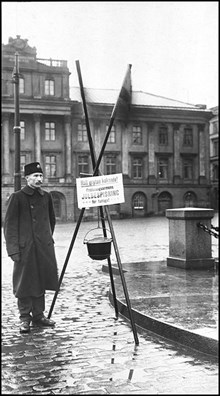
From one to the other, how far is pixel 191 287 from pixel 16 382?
3.50 metres

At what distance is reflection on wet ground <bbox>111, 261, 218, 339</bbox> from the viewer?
4.82m

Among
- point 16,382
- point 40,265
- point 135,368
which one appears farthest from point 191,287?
point 16,382

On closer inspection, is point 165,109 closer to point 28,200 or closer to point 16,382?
point 28,200

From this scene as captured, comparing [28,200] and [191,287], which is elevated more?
[28,200]

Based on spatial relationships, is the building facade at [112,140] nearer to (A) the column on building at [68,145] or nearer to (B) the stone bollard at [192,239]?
(A) the column on building at [68,145]

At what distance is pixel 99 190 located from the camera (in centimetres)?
527

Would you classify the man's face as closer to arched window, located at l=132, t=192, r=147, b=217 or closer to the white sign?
the white sign

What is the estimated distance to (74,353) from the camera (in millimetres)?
4336

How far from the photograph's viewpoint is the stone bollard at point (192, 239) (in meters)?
8.40

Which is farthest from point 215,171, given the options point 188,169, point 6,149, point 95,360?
point 6,149

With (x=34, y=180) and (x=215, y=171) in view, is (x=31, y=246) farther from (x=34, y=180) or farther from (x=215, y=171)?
(x=215, y=171)

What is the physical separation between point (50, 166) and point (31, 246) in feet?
4.29

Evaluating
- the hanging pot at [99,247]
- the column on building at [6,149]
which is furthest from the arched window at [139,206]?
the column on building at [6,149]

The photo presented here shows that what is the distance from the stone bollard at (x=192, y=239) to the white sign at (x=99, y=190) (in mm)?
3282
